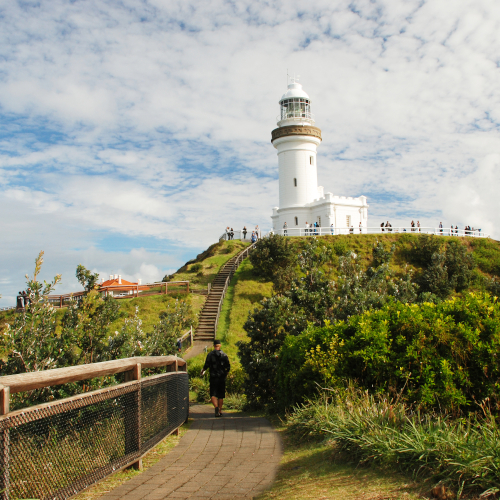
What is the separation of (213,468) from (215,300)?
2453 centimetres

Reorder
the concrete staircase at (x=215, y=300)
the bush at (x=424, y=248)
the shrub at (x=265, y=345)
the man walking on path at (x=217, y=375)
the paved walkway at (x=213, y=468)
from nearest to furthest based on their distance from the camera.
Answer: the paved walkway at (x=213, y=468), the man walking on path at (x=217, y=375), the shrub at (x=265, y=345), the concrete staircase at (x=215, y=300), the bush at (x=424, y=248)

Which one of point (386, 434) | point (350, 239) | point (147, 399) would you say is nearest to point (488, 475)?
point (386, 434)

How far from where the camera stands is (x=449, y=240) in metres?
38.9

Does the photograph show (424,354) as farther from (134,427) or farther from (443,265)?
(443,265)

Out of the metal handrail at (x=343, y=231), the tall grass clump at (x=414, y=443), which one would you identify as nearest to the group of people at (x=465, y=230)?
the metal handrail at (x=343, y=231)

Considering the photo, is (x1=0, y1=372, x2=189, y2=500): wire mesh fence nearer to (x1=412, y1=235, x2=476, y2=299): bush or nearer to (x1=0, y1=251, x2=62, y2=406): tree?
(x1=0, y1=251, x2=62, y2=406): tree

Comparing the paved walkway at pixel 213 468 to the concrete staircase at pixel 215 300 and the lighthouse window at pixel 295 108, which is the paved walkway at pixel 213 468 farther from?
the lighthouse window at pixel 295 108

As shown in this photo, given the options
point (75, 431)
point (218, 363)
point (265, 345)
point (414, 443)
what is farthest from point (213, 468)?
point (265, 345)

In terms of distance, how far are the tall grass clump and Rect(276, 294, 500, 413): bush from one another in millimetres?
315

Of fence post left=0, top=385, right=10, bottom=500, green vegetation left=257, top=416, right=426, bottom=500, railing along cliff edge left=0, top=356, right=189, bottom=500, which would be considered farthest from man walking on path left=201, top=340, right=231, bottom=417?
fence post left=0, top=385, right=10, bottom=500

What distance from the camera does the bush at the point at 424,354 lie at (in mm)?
5930

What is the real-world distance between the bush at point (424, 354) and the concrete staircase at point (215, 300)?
1830cm

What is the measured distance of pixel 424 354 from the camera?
614 cm

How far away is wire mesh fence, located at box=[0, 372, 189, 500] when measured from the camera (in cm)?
340
